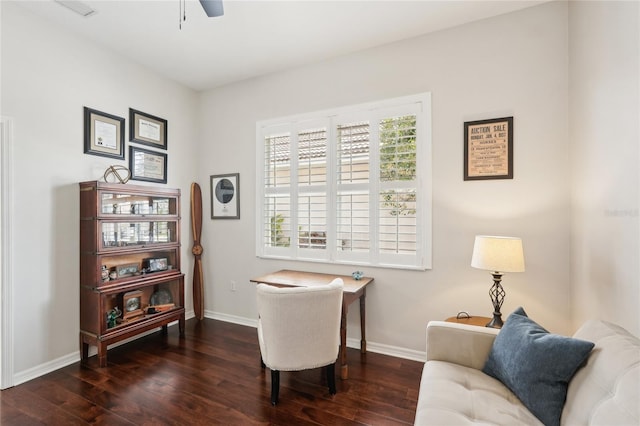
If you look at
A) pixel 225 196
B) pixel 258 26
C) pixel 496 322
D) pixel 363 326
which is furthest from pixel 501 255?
pixel 225 196

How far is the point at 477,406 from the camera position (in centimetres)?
137

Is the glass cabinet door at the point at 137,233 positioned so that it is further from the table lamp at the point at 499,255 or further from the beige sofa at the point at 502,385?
the table lamp at the point at 499,255

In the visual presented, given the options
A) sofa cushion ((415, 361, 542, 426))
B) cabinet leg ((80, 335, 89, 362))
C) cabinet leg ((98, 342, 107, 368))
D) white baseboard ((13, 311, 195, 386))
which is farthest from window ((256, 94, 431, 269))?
white baseboard ((13, 311, 195, 386))

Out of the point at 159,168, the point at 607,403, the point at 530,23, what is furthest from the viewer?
the point at 159,168

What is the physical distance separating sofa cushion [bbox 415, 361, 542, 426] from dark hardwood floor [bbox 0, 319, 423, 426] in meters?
0.60

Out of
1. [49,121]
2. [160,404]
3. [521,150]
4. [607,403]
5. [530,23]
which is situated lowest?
[160,404]

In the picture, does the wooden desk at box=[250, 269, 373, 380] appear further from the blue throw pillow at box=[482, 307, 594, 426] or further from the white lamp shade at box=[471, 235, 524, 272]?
the blue throw pillow at box=[482, 307, 594, 426]

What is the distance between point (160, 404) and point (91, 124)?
258 cm

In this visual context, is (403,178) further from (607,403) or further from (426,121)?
(607,403)

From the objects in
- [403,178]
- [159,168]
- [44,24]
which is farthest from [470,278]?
[44,24]

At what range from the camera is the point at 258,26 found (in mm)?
2686

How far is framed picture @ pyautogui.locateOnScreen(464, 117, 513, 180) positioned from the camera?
2484 mm

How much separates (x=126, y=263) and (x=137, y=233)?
0.33 m

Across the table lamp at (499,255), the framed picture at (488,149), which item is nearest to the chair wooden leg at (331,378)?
the table lamp at (499,255)
